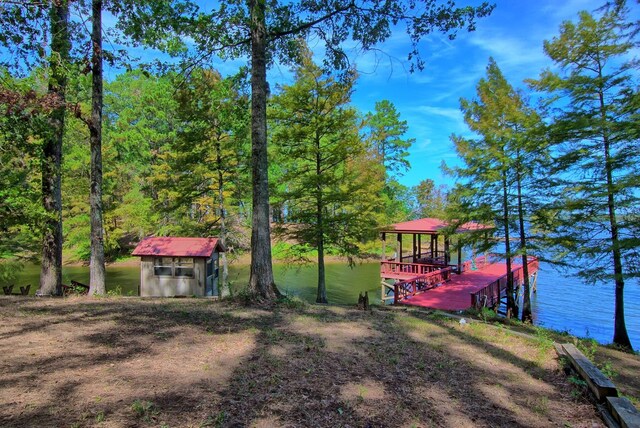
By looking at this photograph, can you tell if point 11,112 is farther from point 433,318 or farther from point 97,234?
point 433,318

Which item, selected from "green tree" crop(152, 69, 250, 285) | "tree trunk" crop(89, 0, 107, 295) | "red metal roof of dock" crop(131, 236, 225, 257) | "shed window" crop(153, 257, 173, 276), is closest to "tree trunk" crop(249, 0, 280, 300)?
"tree trunk" crop(89, 0, 107, 295)

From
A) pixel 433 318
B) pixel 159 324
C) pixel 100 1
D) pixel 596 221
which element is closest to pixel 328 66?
pixel 100 1

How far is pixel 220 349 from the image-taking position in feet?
14.5

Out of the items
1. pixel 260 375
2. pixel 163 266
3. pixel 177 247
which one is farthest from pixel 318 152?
pixel 260 375

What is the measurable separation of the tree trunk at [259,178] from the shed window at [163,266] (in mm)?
8761

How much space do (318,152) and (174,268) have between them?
25.1 ft

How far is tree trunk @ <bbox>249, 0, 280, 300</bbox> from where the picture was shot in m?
7.40

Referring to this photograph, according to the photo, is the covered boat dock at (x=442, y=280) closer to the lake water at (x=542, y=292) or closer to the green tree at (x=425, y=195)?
the lake water at (x=542, y=292)

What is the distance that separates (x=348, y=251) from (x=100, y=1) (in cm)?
1060

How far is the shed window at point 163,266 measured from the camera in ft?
48.9

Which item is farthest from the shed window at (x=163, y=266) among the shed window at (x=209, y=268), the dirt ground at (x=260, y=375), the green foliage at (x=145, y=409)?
the green foliage at (x=145, y=409)

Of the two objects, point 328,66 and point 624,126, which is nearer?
point 624,126

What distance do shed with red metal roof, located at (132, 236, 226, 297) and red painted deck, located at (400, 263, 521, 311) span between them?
26.5ft

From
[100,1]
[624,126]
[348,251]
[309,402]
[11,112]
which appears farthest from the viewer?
[348,251]
